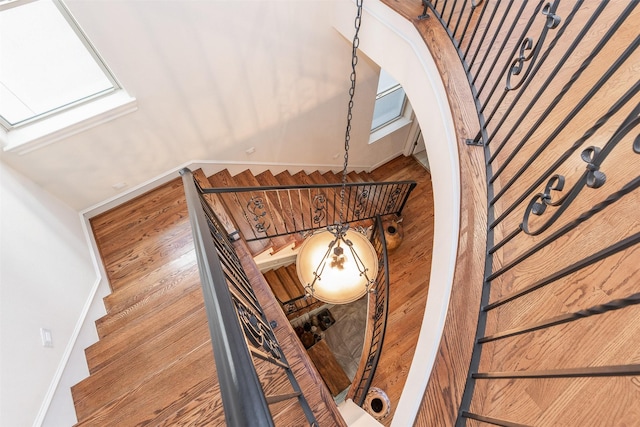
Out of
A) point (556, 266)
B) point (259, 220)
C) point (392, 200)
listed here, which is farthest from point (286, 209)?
point (556, 266)

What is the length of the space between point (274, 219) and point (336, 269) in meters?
2.16

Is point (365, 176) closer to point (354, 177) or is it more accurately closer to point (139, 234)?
point (354, 177)

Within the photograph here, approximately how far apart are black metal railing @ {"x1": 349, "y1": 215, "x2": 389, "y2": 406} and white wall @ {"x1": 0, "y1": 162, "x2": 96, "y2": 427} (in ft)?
8.89

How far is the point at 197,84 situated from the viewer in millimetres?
3402

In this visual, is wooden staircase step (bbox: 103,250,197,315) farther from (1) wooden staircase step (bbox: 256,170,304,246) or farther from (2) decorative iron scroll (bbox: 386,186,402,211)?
(2) decorative iron scroll (bbox: 386,186,402,211)

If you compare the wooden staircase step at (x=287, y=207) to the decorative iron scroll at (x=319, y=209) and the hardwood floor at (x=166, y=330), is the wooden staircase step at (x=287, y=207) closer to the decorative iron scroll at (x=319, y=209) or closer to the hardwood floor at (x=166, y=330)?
the decorative iron scroll at (x=319, y=209)

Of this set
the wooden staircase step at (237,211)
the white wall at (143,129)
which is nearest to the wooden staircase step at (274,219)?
the wooden staircase step at (237,211)

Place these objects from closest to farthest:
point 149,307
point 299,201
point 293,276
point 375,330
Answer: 1. point 149,307
2. point 375,330
3. point 299,201
4. point 293,276

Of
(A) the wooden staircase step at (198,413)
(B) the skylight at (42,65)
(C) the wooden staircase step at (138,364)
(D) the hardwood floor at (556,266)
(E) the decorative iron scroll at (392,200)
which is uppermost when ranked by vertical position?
(B) the skylight at (42,65)

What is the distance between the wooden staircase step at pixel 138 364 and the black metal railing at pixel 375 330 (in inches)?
70.5

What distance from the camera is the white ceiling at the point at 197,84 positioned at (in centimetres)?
283

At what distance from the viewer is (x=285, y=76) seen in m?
3.99

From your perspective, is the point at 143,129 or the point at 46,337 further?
the point at 143,129

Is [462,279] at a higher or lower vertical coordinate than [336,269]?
lower
